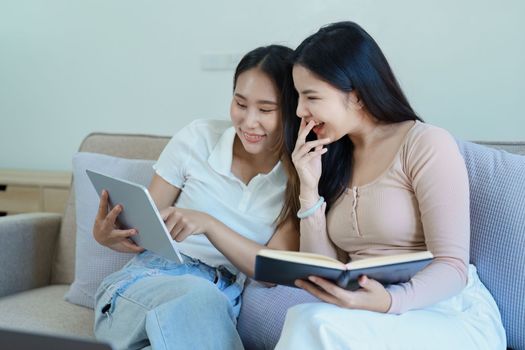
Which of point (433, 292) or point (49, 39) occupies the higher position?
point (49, 39)

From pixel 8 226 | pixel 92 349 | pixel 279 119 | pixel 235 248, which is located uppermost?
pixel 279 119

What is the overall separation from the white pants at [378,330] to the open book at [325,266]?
61mm

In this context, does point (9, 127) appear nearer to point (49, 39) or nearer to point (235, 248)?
point (49, 39)

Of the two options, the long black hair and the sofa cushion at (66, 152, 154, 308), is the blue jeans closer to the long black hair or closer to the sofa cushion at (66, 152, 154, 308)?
the sofa cushion at (66, 152, 154, 308)

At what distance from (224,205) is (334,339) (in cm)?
64

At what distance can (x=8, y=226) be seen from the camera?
192 cm

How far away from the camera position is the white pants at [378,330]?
1064 millimetres

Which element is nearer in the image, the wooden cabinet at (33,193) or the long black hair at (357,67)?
the long black hair at (357,67)

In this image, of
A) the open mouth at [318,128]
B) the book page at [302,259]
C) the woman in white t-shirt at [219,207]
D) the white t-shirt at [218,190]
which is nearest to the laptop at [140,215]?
the woman in white t-shirt at [219,207]

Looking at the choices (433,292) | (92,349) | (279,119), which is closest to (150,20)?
(279,119)

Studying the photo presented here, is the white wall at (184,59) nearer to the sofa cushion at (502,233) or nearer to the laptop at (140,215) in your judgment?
the sofa cushion at (502,233)

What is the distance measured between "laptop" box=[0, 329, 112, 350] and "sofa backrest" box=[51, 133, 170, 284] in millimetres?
1249

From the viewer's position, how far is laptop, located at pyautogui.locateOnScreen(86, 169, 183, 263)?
1.29m

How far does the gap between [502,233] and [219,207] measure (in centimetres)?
67
